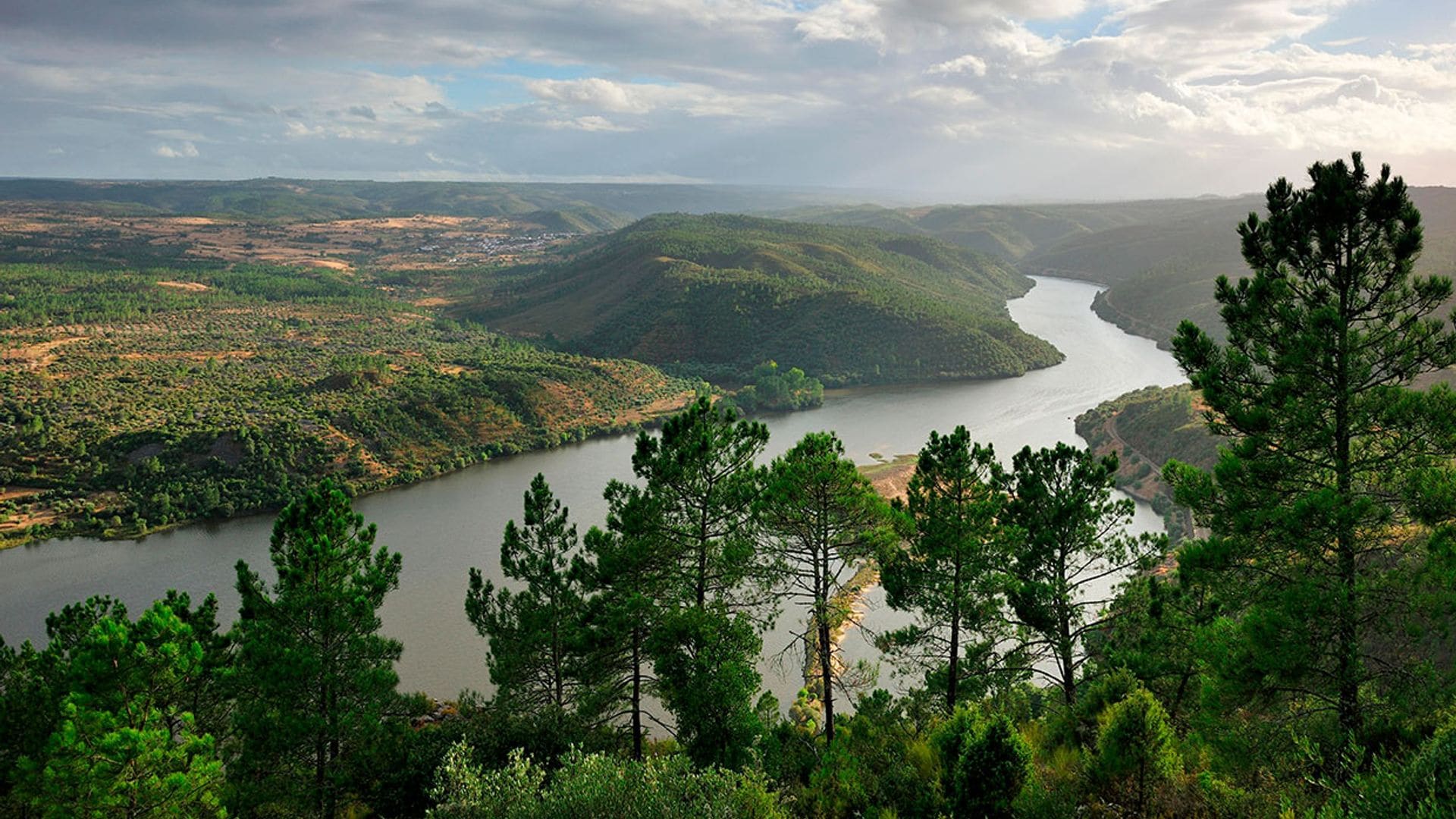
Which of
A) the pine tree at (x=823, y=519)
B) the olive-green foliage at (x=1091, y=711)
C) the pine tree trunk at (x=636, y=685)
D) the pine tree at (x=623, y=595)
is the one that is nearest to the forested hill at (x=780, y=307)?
→ the pine tree at (x=623, y=595)

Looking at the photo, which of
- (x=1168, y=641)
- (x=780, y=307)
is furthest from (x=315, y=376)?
(x=1168, y=641)

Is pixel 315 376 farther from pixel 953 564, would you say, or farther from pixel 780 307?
pixel 953 564

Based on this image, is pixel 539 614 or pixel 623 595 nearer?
pixel 623 595

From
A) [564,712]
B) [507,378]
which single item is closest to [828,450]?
[564,712]

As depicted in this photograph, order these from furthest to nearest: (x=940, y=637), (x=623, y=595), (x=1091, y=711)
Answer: (x=623, y=595), (x=940, y=637), (x=1091, y=711)

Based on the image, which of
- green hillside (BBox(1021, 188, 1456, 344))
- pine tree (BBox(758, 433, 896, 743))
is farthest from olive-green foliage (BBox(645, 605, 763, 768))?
green hillside (BBox(1021, 188, 1456, 344))

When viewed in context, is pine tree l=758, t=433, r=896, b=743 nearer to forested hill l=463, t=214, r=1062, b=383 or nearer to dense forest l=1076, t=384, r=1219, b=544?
dense forest l=1076, t=384, r=1219, b=544
